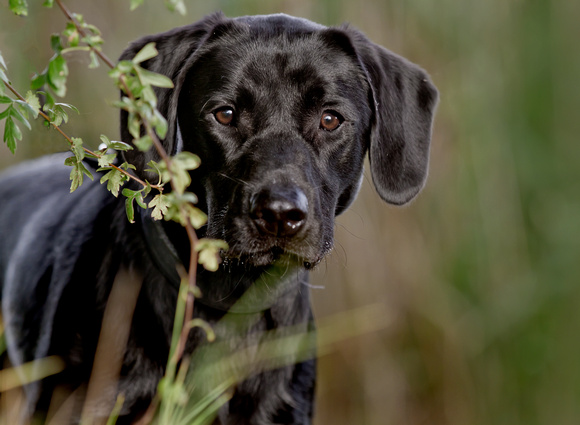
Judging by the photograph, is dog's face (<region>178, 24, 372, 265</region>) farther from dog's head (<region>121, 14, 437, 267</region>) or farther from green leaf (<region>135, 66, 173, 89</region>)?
green leaf (<region>135, 66, 173, 89</region>)

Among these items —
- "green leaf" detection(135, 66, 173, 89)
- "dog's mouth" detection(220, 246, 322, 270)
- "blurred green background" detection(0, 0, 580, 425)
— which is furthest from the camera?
"blurred green background" detection(0, 0, 580, 425)

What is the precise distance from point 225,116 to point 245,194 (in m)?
0.38

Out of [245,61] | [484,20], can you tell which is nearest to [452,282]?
[484,20]

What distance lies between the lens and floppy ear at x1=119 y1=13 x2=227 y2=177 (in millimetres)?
2316

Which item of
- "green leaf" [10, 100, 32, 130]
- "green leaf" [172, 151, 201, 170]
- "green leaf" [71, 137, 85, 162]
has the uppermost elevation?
"green leaf" [172, 151, 201, 170]

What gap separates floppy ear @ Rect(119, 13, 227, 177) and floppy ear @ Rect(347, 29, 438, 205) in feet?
1.79

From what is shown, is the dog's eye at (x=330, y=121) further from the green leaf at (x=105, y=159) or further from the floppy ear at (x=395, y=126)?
the green leaf at (x=105, y=159)

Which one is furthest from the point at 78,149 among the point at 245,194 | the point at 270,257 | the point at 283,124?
the point at 283,124

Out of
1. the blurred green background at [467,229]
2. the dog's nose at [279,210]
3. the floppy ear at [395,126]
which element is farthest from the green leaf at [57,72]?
the blurred green background at [467,229]

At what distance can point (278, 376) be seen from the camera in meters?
2.43

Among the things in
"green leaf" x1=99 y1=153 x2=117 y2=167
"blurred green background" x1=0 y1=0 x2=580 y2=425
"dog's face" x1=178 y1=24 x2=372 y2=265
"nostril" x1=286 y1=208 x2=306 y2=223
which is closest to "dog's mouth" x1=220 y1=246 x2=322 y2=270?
"dog's face" x1=178 y1=24 x2=372 y2=265

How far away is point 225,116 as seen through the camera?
232 centimetres

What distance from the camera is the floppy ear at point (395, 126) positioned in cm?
252

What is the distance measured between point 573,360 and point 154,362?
1.89 meters
